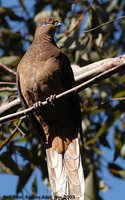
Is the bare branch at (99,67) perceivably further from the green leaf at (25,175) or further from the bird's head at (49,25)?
the green leaf at (25,175)

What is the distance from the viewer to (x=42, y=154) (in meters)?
6.55

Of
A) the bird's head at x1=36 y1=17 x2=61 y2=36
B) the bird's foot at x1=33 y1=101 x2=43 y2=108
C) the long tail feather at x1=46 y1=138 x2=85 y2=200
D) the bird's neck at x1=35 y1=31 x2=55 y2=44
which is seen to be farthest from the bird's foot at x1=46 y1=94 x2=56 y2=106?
the bird's head at x1=36 y1=17 x2=61 y2=36

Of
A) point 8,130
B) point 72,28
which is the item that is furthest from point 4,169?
point 72,28

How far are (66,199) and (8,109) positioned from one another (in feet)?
2.53

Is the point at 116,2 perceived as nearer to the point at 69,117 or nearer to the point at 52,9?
the point at 52,9

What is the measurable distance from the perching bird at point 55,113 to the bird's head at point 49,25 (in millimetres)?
321

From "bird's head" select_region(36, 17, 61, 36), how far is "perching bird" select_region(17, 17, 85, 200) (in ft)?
1.05

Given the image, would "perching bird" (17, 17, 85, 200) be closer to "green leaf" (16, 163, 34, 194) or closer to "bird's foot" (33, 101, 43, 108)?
"bird's foot" (33, 101, 43, 108)

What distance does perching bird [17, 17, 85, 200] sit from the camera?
535 centimetres

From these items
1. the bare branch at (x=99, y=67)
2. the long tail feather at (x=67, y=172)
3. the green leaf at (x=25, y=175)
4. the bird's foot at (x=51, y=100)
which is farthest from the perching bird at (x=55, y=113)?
the green leaf at (x=25, y=175)

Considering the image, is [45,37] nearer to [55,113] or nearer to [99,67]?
[55,113]

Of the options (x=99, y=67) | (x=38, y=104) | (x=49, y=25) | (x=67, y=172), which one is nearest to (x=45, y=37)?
(x=49, y=25)

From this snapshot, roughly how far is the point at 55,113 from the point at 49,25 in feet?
3.04

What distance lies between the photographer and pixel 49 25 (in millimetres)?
6184
